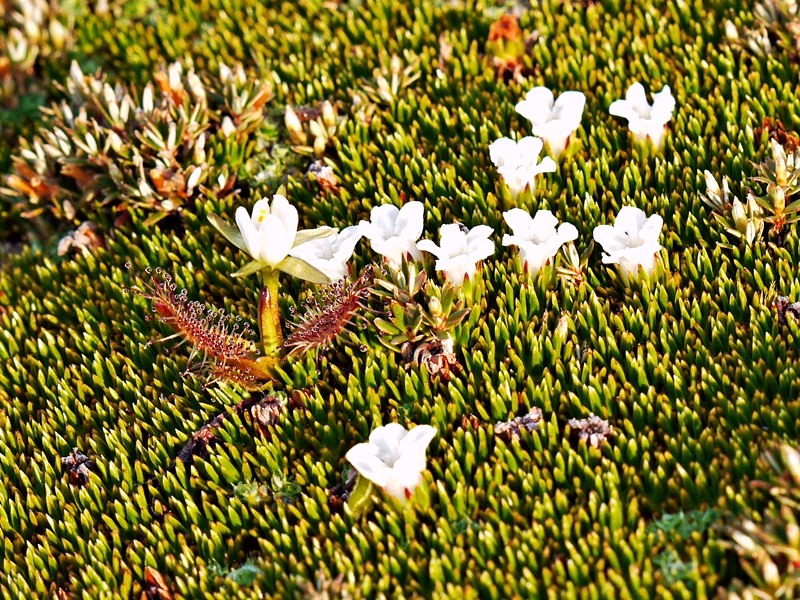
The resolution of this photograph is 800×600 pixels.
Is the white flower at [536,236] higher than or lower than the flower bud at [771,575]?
higher

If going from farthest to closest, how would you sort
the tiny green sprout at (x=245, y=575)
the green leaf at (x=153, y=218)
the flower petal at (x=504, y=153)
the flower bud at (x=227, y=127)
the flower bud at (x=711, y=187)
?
1. the flower bud at (x=227, y=127)
2. the green leaf at (x=153, y=218)
3. the flower petal at (x=504, y=153)
4. the flower bud at (x=711, y=187)
5. the tiny green sprout at (x=245, y=575)

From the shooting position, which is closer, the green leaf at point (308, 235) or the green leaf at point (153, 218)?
the green leaf at point (308, 235)

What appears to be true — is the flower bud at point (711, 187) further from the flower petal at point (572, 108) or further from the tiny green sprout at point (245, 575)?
the tiny green sprout at point (245, 575)

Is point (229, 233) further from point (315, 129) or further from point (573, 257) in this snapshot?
point (573, 257)

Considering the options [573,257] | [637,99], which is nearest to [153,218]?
[573,257]

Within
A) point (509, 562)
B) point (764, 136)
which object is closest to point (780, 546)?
point (509, 562)

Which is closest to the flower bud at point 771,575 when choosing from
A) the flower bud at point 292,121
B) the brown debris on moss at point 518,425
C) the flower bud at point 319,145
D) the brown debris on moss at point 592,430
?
the brown debris on moss at point 592,430

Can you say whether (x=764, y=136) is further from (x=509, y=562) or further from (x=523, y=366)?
(x=509, y=562)
